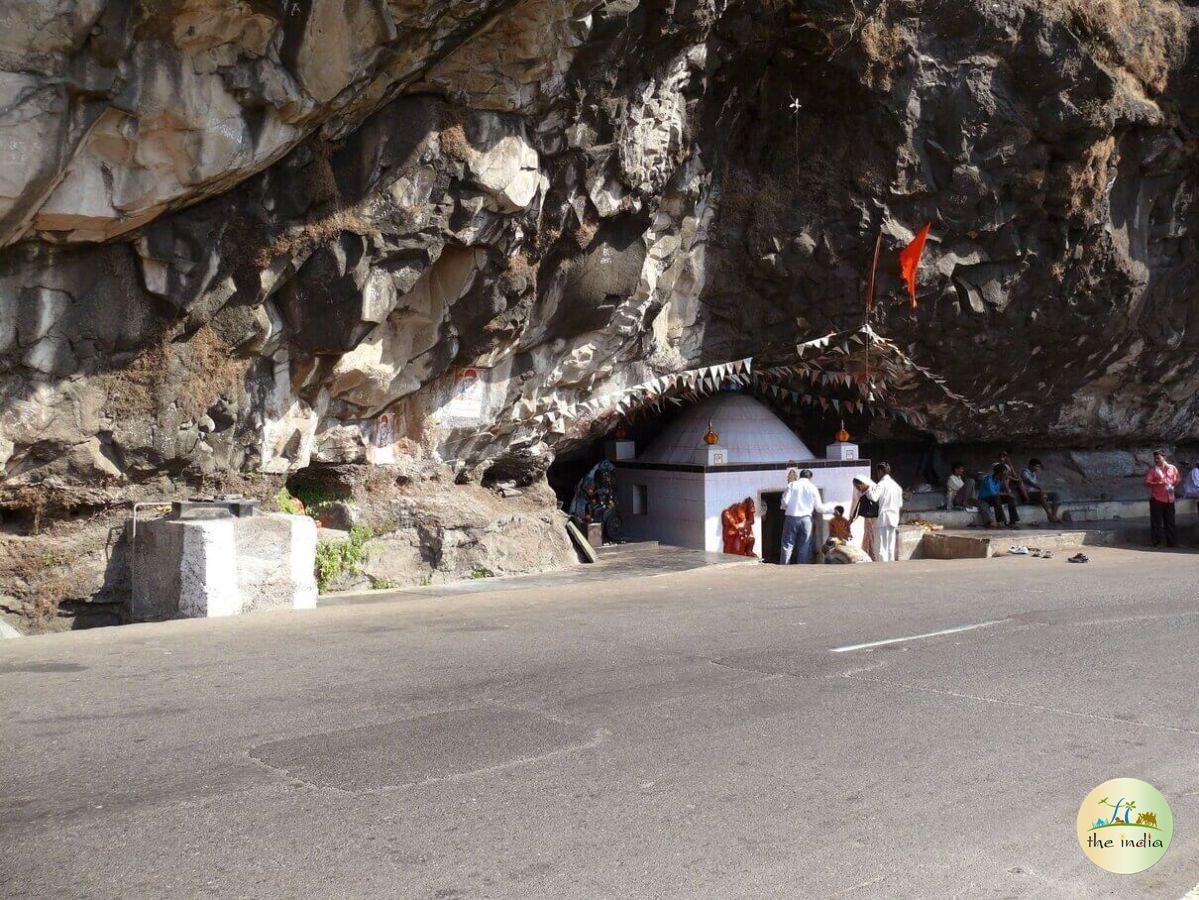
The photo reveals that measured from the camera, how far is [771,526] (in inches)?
764

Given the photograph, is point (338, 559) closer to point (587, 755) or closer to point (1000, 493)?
point (587, 755)

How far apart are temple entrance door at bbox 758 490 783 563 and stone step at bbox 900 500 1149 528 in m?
2.46

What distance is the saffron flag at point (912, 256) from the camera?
1670 cm

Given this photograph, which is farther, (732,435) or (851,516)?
(732,435)

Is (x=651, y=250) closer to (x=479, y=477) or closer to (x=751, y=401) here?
(x=479, y=477)

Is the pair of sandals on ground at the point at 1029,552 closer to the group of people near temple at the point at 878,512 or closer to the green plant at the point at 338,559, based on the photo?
the group of people near temple at the point at 878,512

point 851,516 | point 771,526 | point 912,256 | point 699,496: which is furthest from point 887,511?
point 912,256

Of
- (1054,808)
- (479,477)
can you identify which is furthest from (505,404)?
(1054,808)

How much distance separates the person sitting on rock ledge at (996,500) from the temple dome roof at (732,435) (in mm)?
3508

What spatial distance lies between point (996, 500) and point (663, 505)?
6339mm

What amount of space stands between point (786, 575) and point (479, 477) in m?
4.50

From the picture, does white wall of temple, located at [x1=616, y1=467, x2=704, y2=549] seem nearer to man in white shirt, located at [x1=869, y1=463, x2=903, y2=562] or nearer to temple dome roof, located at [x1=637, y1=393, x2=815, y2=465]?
temple dome roof, located at [x1=637, y1=393, x2=815, y2=465]

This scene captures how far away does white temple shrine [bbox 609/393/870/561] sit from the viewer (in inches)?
717

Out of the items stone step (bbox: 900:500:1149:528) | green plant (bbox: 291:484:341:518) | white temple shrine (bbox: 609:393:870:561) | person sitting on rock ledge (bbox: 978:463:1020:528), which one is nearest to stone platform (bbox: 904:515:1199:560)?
person sitting on rock ledge (bbox: 978:463:1020:528)
